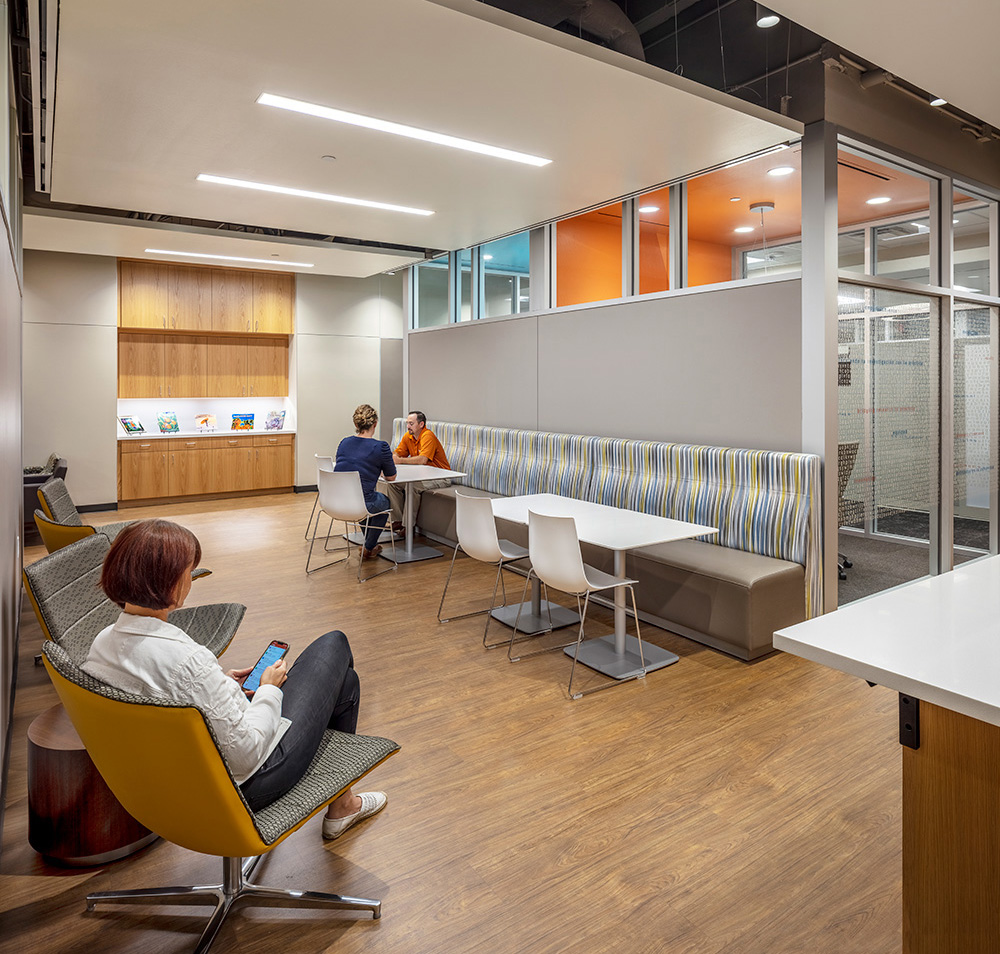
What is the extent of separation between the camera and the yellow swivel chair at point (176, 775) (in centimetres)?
157

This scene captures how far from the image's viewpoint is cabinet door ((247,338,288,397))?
10.3 meters

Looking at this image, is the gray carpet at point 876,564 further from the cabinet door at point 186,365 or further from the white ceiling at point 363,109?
the cabinet door at point 186,365

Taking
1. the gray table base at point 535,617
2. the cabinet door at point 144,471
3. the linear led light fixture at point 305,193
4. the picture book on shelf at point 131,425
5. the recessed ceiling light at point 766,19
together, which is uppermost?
the recessed ceiling light at point 766,19

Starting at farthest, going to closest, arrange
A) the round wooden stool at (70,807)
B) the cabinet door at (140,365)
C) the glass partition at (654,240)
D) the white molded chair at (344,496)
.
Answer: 1. the cabinet door at (140,365)
2. the white molded chair at (344,496)
3. the glass partition at (654,240)
4. the round wooden stool at (70,807)

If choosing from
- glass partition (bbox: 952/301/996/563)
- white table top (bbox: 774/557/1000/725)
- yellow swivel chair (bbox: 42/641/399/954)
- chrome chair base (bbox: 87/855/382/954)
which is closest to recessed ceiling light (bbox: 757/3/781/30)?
glass partition (bbox: 952/301/996/563)

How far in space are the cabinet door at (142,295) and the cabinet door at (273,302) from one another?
1.21 m

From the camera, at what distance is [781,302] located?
14.7 feet

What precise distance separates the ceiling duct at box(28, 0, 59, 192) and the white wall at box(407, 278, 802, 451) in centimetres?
386

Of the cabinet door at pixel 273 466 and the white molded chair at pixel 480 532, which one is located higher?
the cabinet door at pixel 273 466

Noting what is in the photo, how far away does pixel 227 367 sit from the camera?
1009 centimetres

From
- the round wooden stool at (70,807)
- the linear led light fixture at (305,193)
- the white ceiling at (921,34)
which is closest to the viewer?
the round wooden stool at (70,807)

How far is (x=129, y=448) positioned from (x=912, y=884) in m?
9.55

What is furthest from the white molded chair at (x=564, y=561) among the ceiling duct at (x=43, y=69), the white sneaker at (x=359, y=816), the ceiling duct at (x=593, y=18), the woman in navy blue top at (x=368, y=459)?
the ceiling duct at (x=43, y=69)

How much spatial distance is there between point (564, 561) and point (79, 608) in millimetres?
2177
